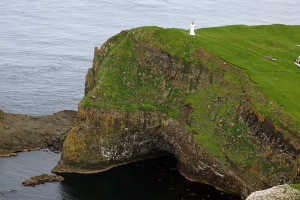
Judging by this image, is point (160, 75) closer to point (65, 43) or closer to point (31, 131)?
point (31, 131)

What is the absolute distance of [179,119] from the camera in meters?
59.2

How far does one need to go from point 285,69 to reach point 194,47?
1084 centimetres

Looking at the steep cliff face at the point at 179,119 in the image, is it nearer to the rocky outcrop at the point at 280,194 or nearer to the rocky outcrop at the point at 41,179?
the rocky outcrop at the point at 41,179

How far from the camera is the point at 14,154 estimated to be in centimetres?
6097

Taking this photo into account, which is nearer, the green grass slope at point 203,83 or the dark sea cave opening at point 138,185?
the dark sea cave opening at point 138,185

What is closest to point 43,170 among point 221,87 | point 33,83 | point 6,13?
point 221,87

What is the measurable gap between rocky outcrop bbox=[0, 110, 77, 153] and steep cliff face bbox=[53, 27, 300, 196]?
7549mm

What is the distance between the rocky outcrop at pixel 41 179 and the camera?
2105 inches

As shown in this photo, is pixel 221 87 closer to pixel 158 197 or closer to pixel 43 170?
pixel 158 197

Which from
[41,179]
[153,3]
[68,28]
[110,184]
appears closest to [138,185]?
[110,184]

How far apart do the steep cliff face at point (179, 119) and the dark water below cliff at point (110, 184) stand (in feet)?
4.65

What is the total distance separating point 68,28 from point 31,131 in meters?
73.8

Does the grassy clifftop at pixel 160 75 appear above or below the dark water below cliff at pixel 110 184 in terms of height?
above

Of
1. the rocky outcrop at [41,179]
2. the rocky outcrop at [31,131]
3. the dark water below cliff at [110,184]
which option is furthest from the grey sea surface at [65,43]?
the rocky outcrop at [31,131]
